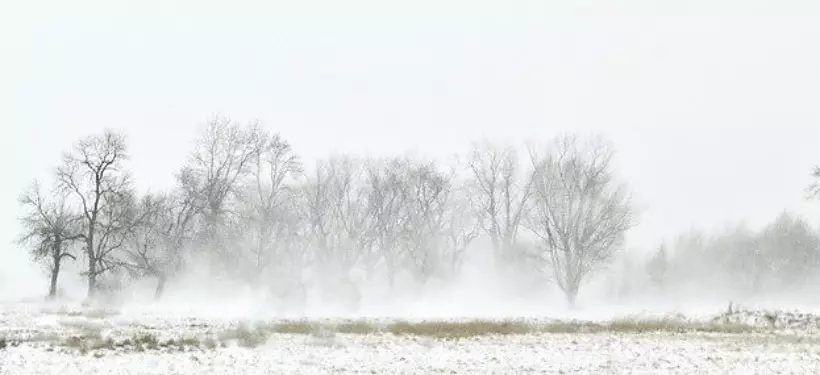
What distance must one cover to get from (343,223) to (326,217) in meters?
1.68

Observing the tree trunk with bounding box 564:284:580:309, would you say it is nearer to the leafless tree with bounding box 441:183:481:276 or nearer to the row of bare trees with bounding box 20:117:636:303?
the row of bare trees with bounding box 20:117:636:303

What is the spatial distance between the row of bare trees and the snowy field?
59.7 feet

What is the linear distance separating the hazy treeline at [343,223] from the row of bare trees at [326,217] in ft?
0.44

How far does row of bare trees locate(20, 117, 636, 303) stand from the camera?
45375mm

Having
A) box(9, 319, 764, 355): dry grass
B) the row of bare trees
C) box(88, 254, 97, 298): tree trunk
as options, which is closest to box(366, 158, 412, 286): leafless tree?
the row of bare trees

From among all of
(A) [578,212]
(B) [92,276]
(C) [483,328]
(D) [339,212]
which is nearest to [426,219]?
(D) [339,212]

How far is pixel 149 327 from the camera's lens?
24109 mm

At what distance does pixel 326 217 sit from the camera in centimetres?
6688

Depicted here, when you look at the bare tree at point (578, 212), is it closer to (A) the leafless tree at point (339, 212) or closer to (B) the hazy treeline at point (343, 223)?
(B) the hazy treeline at point (343, 223)

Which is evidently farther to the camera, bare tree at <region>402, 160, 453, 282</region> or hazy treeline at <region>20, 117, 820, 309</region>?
bare tree at <region>402, 160, 453, 282</region>

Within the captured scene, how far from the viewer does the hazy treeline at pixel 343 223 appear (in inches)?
1796

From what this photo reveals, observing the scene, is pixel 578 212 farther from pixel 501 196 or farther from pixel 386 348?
pixel 386 348

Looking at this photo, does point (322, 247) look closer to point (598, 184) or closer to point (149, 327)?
point (598, 184)

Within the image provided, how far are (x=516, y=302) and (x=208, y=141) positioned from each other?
24350 millimetres
